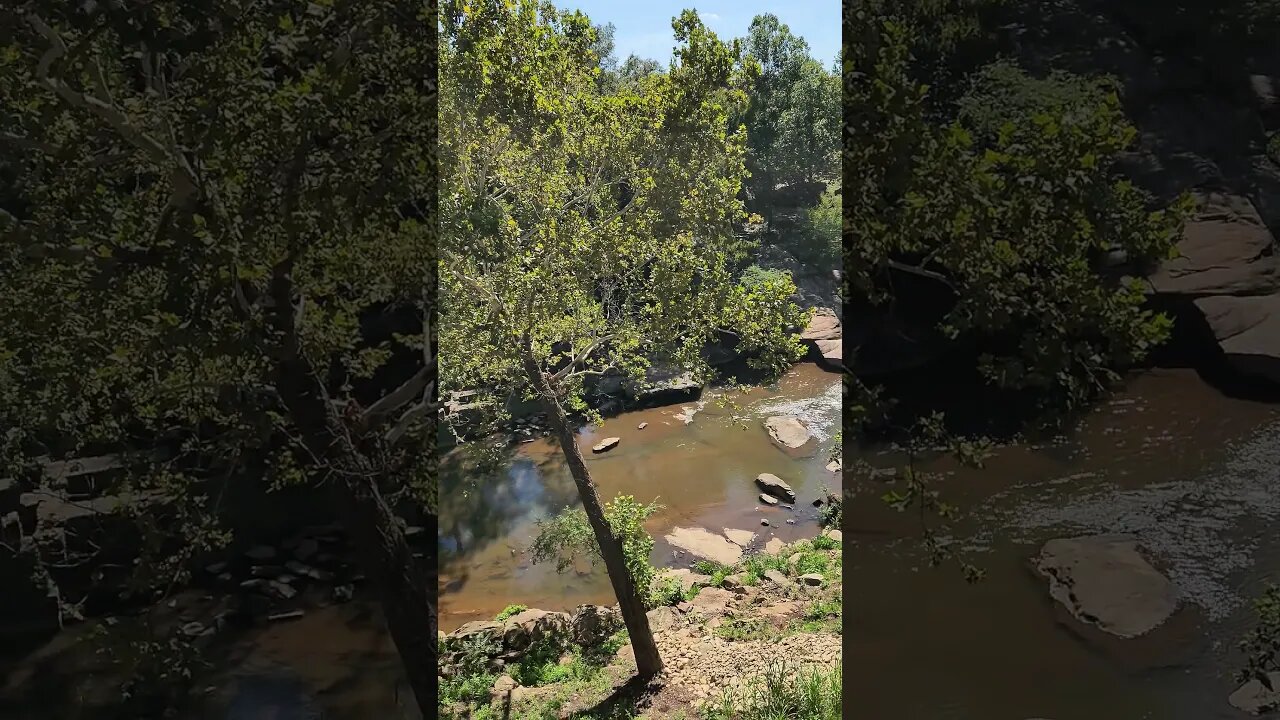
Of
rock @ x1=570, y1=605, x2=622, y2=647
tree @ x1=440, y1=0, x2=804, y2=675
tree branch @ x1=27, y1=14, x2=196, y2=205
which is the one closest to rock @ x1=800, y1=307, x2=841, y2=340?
tree @ x1=440, y1=0, x2=804, y2=675

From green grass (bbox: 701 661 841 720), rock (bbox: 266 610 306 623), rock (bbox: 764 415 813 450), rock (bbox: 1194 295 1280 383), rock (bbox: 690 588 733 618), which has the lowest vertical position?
green grass (bbox: 701 661 841 720)

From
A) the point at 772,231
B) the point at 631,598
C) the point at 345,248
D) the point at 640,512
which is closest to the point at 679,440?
the point at 640,512

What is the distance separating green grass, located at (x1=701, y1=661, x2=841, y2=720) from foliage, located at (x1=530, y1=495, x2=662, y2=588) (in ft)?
1.46

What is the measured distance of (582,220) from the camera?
102 inches

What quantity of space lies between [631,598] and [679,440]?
1.83 feet

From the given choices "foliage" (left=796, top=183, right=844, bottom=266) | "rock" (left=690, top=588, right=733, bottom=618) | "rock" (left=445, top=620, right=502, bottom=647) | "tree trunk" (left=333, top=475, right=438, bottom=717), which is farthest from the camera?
"rock" (left=690, top=588, right=733, bottom=618)

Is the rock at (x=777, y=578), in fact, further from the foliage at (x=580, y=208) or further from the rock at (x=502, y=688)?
the rock at (x=502, y=688)

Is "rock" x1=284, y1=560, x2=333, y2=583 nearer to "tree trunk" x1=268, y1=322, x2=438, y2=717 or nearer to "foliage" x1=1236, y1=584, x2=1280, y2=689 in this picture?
"tree trunk" x1=268, y1=322, x2=438, y2=717

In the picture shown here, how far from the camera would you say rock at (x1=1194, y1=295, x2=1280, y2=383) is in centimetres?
181

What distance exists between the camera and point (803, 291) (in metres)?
2.23

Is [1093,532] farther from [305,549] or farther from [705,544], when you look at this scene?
[305,549]

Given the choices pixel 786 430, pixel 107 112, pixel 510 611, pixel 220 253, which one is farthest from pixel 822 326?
pixel 107 112

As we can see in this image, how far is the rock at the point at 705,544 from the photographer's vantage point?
2.41 metres

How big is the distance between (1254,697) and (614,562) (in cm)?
171
